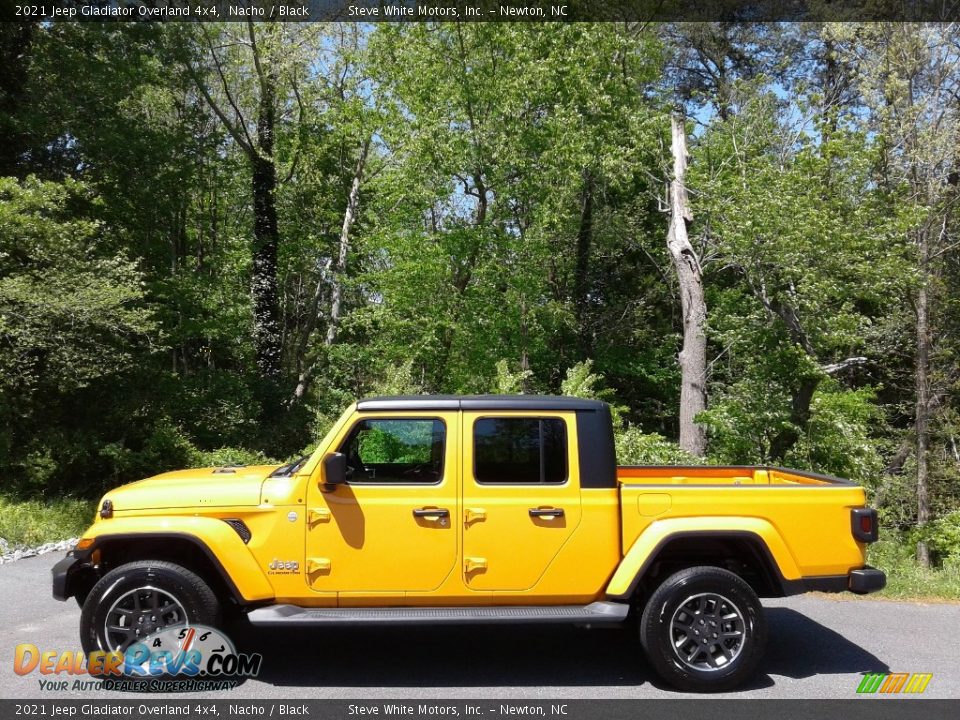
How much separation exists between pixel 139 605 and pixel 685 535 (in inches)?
140

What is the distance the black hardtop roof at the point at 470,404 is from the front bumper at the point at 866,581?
197 centimetres

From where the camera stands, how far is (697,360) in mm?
17000

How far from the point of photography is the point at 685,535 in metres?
5.04

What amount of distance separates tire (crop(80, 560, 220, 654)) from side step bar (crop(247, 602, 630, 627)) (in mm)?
357

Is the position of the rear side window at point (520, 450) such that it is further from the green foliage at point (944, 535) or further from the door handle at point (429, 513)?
the green foliage at point (944, 535)

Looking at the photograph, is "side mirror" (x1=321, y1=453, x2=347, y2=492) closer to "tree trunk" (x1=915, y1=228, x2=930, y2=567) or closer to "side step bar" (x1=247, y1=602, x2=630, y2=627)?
"side step bar" (x1=247, y1=602, x2=630, y2=627)

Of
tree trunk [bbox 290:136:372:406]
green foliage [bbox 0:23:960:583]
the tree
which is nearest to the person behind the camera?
green foliage [bbox 0:23:960:583]

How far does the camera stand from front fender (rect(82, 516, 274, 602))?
4.95 meters

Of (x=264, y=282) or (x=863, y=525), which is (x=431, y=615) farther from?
(x=264, y=282)

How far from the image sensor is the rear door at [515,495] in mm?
5102
